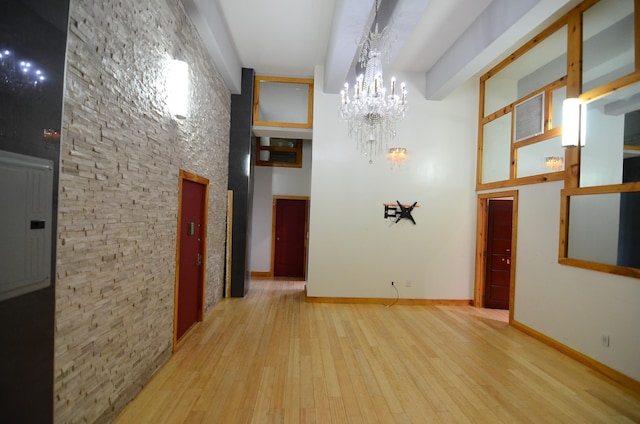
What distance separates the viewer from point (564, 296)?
A: 3.36 meters

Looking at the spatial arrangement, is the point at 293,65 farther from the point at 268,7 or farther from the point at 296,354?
the point at 296,354

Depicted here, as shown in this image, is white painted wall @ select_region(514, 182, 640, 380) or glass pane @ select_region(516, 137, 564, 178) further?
glass pane @ select_region(516, 137, 564, 178)

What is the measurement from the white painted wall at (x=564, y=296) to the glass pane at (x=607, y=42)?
119 cm

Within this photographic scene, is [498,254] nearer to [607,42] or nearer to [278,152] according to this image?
[607,42]

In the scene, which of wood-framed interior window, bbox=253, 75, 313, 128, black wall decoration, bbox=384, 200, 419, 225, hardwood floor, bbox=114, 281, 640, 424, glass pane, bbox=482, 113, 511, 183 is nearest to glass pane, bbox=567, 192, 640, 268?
hardwood floor, bbox=114, 281, 640, 424

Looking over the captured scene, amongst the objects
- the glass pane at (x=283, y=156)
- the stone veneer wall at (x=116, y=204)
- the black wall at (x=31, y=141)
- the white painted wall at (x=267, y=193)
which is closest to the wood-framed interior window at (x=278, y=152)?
the glass pane at (x=283, y=156)

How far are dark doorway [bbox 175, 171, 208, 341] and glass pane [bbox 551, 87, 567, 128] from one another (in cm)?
450

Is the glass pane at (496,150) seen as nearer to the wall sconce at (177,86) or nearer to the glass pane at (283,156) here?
the glass pane at (283,156)

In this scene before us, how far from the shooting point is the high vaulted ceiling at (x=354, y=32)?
3.10m

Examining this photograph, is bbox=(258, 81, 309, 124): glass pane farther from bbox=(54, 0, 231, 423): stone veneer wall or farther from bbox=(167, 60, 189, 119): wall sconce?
bbox=(167, 60, 189, 119): wall sconce

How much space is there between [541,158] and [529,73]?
52.3 inches

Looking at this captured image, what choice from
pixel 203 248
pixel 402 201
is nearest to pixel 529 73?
pixel 402 201

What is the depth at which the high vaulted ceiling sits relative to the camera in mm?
3098

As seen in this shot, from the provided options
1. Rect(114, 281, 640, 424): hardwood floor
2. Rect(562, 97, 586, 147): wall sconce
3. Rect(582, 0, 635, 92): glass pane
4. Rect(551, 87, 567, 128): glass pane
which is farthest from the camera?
Rect(551, 87, 567, 128): glass pane
